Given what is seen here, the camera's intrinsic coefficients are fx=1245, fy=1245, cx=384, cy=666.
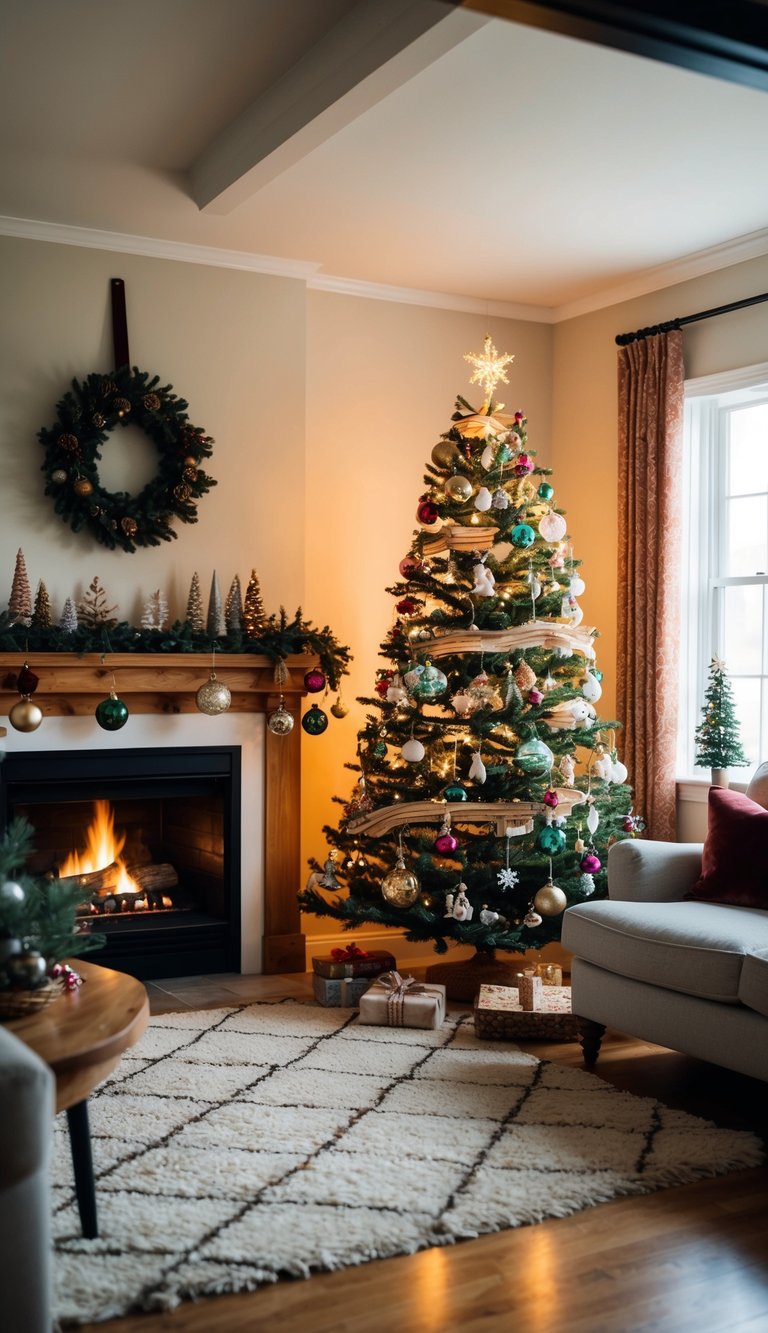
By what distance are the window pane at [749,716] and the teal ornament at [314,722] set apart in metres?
1.61

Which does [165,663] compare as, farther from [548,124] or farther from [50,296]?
[548,124]

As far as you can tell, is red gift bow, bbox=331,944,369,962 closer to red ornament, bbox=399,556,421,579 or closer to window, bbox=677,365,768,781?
red ornament, bbox=399,556,421,579

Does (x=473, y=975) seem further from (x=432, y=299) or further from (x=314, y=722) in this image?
(x=432, y=299)

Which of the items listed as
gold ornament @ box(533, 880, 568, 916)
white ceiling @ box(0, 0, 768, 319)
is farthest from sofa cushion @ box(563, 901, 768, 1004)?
white ceiling @ box(0, 0, 768, 319)

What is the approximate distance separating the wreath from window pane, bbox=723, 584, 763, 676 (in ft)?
7.04

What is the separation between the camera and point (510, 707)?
14.6ft

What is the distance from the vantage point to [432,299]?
5613mm

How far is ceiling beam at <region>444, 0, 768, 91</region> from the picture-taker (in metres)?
1.82

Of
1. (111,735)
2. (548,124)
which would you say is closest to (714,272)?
(548,124)

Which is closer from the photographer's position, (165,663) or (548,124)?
(548,124)

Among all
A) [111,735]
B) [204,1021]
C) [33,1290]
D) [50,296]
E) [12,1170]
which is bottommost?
[204,1021]

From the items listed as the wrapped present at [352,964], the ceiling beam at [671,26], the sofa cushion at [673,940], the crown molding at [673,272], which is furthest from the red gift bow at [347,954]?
the ceiling beam at [671,26]

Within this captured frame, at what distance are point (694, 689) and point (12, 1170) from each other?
3838 mm

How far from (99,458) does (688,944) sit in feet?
9.27
